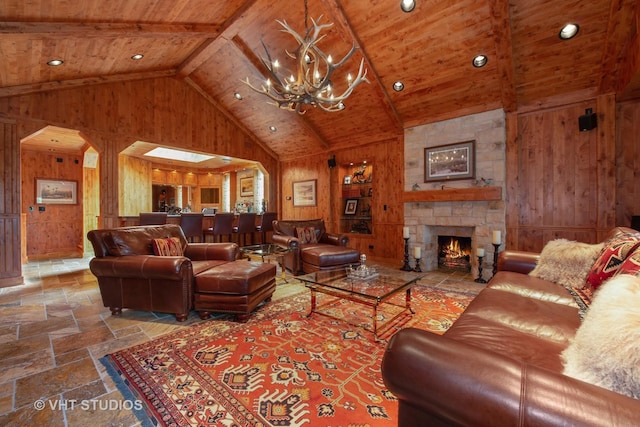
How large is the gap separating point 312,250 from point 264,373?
2471 millimetres

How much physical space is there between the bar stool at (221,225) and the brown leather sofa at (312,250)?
62.6 inches

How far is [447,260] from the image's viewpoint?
16.9ft

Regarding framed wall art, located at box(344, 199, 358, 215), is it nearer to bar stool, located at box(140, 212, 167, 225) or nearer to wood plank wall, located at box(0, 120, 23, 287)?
bar stool, located at box(140, 212, 167, 225)

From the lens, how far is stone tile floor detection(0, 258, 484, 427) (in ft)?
4.82

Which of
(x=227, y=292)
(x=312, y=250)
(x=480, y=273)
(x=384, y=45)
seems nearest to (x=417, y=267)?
(x=480, y=273)

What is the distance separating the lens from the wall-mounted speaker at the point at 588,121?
3559mm

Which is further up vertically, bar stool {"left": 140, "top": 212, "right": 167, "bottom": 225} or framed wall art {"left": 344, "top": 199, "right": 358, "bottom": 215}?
framed wall art {"left": 344, "top": 199, "right": 358, "bottom": 215}

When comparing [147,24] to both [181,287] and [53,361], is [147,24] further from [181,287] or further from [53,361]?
[53,361]

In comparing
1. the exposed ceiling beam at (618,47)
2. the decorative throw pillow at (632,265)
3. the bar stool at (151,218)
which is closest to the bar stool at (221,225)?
the bar stool at (151,218)

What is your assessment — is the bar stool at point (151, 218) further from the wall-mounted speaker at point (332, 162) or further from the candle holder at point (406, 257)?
the candle holder at point (406, 257)

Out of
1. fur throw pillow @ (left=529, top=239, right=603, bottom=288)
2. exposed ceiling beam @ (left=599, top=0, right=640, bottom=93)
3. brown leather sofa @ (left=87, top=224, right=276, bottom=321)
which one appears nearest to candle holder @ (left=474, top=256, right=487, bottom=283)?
fur throw pillow @ (left=529, top=239, right=603, bottom=288)

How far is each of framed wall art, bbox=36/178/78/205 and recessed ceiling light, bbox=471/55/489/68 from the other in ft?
29.8

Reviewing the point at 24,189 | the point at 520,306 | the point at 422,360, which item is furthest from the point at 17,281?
the point at 520,306

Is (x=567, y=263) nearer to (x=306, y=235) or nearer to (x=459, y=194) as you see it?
(x=459, y=194)
